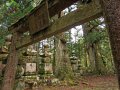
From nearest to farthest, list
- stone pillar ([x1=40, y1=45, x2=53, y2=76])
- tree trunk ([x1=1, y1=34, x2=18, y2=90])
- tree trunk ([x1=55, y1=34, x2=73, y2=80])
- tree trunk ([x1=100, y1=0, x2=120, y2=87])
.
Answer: tree trunk ([x1=100, y1=0, x2=120, y2=87]) < tree trunk ([x1=1, y1=34, x2=18, y2=90]) < tree trunk ([x1=55, y1=34, x2=73, y2=80]) < stone pillar ([x1=40, y1=45, x2=53, y2=76])

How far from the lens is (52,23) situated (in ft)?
16.5

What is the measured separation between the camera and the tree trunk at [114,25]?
2320 mm

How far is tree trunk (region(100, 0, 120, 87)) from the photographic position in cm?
232

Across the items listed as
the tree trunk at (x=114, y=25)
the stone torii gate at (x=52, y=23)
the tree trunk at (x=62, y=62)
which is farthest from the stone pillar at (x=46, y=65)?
the tree trunk at (x=114, y=25)

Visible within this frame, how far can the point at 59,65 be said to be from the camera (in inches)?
472

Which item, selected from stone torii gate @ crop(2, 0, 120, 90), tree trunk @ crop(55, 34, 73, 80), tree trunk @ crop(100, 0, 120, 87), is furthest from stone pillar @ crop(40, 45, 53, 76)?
tree trunk @ crop(100, 0, 120, 87)

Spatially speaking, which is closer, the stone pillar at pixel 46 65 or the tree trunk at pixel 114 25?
the tree trunk at pixel 114 25

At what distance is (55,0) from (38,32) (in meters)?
1.14

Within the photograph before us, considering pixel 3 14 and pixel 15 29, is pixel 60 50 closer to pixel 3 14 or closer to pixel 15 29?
pixel 3 14

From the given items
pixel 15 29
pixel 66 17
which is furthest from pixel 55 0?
pixel 15 29

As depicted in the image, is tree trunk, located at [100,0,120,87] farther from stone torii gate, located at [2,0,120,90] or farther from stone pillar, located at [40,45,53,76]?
stone pillar, located at [40,45,53,76]

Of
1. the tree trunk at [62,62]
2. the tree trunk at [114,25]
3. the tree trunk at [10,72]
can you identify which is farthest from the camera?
the tree trunk at [62,62]

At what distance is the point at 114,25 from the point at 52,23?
9.16ft

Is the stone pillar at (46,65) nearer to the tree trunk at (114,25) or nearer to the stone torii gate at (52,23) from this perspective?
the stone torii gate at (52,23)
